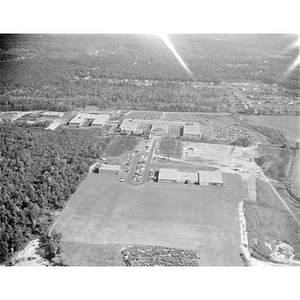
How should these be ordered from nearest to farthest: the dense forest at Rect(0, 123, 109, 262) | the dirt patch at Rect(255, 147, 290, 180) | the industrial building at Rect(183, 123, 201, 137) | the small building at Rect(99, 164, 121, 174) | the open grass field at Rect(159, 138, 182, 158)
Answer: the dense forest at Rect(0, 123, 109, 262) < the small building at Rect(99, 164, 121, 174) < the dirt patch at Rect(255, 147, 290, 180) < the open grass field at Rect(159, 138, 182, 158) < the industrial building at Rect(183, 123, 201, 137)

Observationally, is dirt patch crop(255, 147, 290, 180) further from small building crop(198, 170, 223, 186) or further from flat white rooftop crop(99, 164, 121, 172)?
flat white rooftop crop(99, 164, 121, 172)

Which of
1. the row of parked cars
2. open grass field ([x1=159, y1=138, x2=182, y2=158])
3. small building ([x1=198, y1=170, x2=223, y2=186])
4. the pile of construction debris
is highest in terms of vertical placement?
open grass field ([x1=159, y1=138, x2=182, y2=158])

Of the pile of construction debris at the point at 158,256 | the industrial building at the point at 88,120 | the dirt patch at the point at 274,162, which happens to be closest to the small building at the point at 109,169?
the pile of construction debris at the point at 158,256

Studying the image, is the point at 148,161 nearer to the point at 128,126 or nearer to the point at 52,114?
the point at 128,126

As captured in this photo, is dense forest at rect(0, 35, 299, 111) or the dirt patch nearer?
the dirt patch

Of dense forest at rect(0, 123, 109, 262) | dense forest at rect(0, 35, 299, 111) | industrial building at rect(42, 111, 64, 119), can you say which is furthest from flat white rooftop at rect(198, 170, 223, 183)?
industrial building at rect(42, 111, 64, 119)

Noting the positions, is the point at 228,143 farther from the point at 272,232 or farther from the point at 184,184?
the point at 272,232

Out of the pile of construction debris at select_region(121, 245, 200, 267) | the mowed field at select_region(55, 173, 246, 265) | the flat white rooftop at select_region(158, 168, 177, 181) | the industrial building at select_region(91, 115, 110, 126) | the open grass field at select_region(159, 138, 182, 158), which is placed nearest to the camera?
the pile of construction debris at select_region(121, 245, 200, 267)
